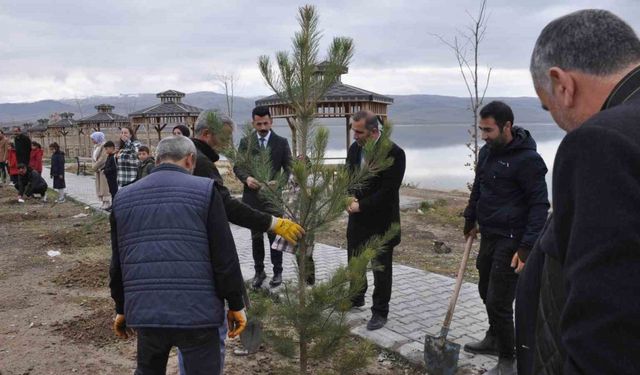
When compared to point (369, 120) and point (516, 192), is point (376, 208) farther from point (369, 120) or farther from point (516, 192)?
point (516, 192)

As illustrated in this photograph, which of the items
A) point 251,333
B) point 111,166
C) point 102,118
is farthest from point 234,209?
point 102,118

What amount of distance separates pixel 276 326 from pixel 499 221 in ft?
5.70

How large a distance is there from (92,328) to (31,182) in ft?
38.1

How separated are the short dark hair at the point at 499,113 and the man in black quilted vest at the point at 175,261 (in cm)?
204

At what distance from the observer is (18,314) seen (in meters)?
5.32

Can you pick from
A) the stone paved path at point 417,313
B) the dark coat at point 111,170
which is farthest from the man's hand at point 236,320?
the dark coat at point 111,170

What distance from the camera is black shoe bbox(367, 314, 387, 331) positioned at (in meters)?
4.40

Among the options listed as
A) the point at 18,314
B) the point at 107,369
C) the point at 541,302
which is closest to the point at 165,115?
the point at 18,314

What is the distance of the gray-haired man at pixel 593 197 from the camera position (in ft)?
3.00

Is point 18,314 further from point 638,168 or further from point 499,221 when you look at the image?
point 638,168

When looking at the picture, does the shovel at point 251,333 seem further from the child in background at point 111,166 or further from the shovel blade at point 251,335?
the child in background at point 111,166

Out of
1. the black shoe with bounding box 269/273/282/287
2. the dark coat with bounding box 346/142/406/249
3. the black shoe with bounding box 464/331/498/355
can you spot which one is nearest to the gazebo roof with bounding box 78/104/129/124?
the black shoe with bounding box 269/273/282/287

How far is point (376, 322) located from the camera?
4.43m

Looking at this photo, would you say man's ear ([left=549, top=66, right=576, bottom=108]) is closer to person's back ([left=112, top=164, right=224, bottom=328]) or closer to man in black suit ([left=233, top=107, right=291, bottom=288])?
person's back ([left=112, top=164, right=224, bottom=328])
